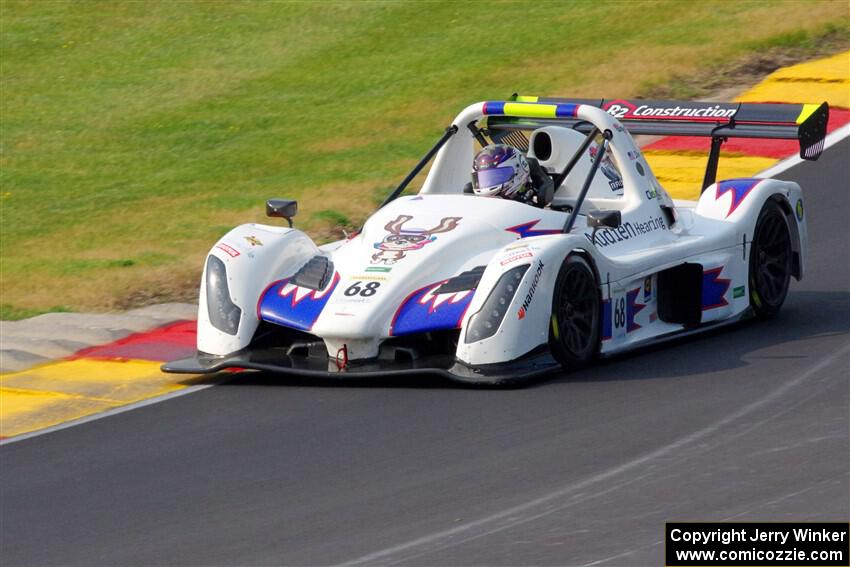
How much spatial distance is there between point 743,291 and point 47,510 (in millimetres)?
4805

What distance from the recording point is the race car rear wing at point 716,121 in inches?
417

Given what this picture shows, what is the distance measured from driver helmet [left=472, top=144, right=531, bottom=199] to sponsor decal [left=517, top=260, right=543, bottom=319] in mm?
1264

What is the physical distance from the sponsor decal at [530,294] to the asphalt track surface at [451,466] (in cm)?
47

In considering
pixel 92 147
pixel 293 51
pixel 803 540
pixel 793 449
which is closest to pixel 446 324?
pixel 793 449

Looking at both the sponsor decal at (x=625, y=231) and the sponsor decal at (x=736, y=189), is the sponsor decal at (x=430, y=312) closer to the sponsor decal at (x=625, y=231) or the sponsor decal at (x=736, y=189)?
the sponsor decal at (x=625, y=231)

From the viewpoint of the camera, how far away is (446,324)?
337 inches

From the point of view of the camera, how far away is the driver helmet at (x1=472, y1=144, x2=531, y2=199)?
9.68 meters

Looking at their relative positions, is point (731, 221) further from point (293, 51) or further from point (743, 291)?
point (293, 51)

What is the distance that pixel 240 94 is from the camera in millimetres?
19188

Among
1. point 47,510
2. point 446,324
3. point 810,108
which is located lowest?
point 47,510

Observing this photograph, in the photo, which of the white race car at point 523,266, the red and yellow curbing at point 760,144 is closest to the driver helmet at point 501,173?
the white race car at point 523,266

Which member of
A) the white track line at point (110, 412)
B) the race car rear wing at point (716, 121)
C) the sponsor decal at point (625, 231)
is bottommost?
the white track line at point (110, 412)

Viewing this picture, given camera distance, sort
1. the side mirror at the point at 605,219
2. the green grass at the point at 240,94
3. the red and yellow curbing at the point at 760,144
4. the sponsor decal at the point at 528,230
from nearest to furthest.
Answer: the side mirror at the point at 605,219 → the sponsor decal at the point at 528,230 → the green grass at the point at 240,94 → the red and yellow curbing at the point at 760,144

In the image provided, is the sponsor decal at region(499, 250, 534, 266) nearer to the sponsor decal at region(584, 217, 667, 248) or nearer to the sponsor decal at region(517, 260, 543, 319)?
the sponsor decal at region(517, 260, 543, 319)
